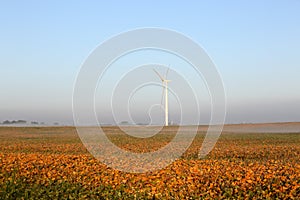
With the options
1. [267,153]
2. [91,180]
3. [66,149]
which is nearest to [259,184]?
[91,180]

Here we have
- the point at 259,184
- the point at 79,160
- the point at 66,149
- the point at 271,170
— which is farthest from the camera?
the point at 66,149

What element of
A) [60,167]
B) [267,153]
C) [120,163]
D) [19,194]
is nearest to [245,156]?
[267,153]

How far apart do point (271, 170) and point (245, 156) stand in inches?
383

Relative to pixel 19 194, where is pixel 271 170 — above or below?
above

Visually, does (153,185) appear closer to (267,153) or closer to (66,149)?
(267,153)

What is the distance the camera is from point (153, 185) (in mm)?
12672

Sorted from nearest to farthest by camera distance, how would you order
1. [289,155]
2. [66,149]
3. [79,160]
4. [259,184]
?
1. [259,184]
2. [79,160]
3. [289,155]
4. [66,149]

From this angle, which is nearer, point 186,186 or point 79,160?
point 186,186

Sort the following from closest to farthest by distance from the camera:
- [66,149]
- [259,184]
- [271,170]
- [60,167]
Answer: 1. [259,184]
2. [271,170]
3. [60,167]
4. [66,149]

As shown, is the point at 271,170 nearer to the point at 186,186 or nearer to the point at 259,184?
the point at 259,184

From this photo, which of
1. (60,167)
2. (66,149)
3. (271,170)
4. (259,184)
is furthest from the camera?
(66,149)

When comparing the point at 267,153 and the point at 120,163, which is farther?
the point at 267,153

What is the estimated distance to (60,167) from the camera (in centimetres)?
1606

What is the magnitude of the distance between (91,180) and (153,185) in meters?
2.42
